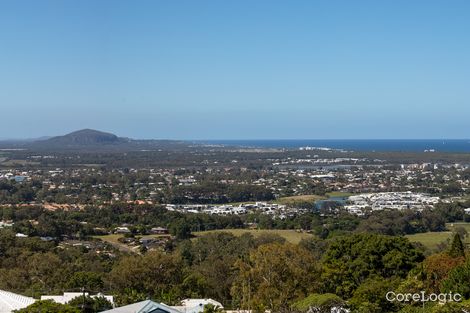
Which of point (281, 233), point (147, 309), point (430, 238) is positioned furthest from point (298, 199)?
point (147, 309)

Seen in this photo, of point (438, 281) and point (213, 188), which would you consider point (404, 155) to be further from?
point (438, 281)

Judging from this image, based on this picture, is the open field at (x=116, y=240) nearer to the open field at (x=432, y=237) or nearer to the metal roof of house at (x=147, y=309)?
the open field at (x=432, y=237)

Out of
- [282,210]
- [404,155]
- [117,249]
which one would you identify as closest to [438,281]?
[117,249]

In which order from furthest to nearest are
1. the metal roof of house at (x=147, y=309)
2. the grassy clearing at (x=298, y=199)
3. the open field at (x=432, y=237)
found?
the grassy clearing at (x=298, y=199) < the open field at (x=432, y=237) < the metal roof of house at (x=147, y=309)

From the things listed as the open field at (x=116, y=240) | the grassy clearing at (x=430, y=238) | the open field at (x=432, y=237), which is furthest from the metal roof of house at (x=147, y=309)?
the grassy clearing at (x=430, y=238)

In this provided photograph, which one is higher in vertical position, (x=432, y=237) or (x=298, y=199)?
(x=432, y=237)

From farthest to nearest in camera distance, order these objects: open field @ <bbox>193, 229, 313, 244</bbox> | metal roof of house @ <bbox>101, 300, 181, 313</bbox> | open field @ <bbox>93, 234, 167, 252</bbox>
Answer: open field @ <bbox>193, 229, 313, 244</bbox>, open field @ <bbox>93, 234, 167, 252</bbox>, metal roof of house @ <bbox>101, 300, 181, 313</bbox>

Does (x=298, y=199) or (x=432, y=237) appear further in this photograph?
(x=298, y=199)

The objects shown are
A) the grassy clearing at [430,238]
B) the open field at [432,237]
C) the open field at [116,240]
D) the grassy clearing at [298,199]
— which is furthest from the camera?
the grassy clearing at [298,199]

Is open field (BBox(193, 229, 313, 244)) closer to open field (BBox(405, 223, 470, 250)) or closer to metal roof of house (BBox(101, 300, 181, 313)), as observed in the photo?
open field (BBox(405, 223, 470, 250))

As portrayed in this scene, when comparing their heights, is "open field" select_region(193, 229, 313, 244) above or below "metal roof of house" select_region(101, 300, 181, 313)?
below

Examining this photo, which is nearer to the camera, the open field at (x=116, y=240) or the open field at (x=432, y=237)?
the open field at (x=116, y=240)

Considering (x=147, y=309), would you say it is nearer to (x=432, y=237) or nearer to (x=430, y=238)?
(x=430, y=238)

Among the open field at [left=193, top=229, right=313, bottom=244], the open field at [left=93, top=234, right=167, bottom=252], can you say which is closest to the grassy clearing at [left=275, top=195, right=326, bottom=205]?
the open field at [left=193, top=229, right=313, bottom=244]
